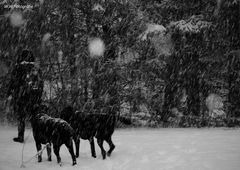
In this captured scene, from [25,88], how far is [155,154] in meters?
4.15

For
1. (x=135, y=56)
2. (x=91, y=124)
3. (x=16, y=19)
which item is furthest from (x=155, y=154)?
(x=16, y=19)

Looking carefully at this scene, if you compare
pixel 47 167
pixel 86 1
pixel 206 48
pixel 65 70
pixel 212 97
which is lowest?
pixel 47 167

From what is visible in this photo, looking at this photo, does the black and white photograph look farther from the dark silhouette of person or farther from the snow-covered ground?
the dark silhouette of person

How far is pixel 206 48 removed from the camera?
42.3 ft

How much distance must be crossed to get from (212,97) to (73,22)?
7.06 meters

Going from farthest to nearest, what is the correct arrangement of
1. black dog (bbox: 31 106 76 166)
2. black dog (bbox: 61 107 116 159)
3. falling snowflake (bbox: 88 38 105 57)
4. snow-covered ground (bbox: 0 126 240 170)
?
falling snowflake (bbox: 88 38 105 57) → black dog (bbox: 61 107 116 159) → snow-covered ground (bbox: 0 126 240 170) → black dog (bbox: 31 106 76 166)

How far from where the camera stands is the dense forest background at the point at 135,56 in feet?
41.7

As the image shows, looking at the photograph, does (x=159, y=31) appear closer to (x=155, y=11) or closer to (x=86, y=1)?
(x=155, y=11)

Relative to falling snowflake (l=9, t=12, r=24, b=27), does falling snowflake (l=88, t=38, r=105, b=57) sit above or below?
below

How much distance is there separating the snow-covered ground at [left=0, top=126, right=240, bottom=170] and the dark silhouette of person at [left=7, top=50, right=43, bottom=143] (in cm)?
95

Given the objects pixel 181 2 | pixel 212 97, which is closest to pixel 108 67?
pixel 181 2

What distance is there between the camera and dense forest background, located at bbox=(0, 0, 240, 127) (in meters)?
12.7

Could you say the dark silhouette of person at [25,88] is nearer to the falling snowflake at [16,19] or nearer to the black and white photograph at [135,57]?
the black and white photograph at [135,57]

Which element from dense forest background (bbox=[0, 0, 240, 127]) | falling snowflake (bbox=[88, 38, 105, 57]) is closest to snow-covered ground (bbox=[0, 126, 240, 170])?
dense forest background (bbox=[0, 0, 240, 127])
